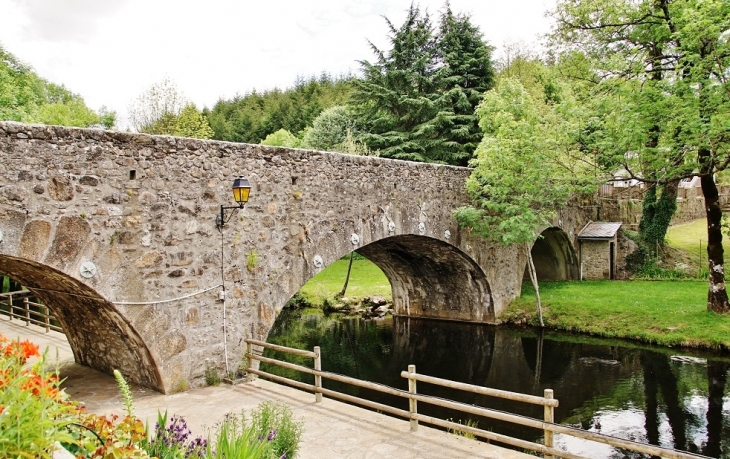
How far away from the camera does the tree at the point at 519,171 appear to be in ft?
46.9

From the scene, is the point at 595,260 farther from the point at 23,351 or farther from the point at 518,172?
the point at 23,351

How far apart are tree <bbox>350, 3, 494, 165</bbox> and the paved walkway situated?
1772 centimetres

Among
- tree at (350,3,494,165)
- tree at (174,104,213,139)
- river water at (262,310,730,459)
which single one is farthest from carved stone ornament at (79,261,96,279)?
tree at (174,104,213,139)

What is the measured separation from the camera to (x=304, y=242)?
384 inches

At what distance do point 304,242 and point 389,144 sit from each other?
16045 millimetres

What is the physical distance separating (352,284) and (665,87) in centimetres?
1381

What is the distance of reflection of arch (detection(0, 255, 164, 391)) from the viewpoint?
7234 mm

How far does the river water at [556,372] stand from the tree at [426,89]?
9413 mm

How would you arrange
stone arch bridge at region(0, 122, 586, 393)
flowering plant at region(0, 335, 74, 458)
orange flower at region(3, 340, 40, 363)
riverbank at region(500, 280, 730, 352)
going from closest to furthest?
flowering plant at region(0, 335, 74, 458)
orange flower at region(3, 340, 40, 363)
stone arch bridge at region(0, 122, 586, 393)
riverbank at region(500, 280, 730, 352)

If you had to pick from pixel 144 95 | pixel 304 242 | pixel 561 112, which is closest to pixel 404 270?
pixel 561 112

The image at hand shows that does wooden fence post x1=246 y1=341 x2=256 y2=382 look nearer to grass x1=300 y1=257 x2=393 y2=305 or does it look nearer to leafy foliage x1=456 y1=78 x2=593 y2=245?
leafy foliage x1=456 y1=78 x2=593 y2=245

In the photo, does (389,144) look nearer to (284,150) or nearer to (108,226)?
(284,150)

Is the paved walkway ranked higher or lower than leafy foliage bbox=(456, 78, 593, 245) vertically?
lower

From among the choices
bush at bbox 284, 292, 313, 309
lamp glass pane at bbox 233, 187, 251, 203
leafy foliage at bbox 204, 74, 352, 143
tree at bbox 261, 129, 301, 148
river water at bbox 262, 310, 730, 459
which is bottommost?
river water at bbox 262, 310, 730, 459
